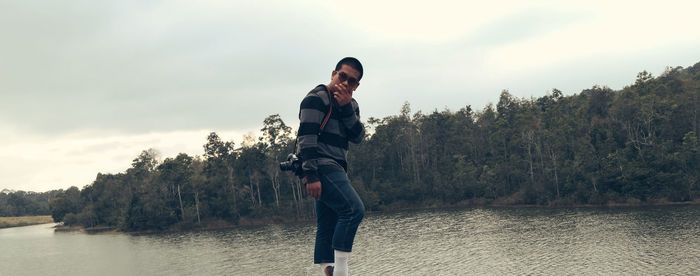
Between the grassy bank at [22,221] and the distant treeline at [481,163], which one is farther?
the grassy bank at [22,221]

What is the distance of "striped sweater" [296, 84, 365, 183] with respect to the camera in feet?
12.6

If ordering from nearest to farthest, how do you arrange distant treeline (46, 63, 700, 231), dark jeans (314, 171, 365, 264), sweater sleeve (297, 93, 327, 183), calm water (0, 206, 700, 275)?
sweater sleeve (297, 93, 327, 183)
dark jeans (314, 171, 365, 264)
calm water (0, 206, 700, 275)
distant treeline (46, 63, 700, 231)

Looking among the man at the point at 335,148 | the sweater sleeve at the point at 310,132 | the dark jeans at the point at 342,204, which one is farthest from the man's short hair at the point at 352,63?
the dark jeans at the point at 342,204

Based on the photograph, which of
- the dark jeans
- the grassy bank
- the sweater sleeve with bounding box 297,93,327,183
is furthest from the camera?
the grassy bank

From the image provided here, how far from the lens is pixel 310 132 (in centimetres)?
384

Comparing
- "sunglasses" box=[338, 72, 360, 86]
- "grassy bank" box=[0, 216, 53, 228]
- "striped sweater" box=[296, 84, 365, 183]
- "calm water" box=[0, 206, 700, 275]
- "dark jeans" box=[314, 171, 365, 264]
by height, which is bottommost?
"calm water" box=[0, 206, 700, 275]

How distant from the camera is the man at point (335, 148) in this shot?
3852mm

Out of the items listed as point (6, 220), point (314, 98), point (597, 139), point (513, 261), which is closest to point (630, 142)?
point (597, 139)

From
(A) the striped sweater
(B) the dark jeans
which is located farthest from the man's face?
(B) the dark jeans

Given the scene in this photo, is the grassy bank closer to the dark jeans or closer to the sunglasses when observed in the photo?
the dark jeans

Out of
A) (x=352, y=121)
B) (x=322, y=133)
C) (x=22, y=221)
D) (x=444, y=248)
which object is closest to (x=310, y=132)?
(x=322, y=133)

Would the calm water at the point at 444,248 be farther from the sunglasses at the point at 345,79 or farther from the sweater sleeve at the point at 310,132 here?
the sweater sleeve at the point at 310,132

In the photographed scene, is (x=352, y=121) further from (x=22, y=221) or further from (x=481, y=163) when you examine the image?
(x=22, y=221)

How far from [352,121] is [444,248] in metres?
54.5
